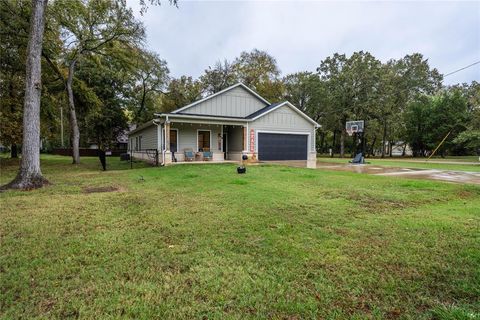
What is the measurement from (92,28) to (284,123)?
44.9 ft

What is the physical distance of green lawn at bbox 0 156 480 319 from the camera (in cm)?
211

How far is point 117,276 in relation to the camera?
100 inches

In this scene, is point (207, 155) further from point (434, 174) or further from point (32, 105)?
point (434, 174)

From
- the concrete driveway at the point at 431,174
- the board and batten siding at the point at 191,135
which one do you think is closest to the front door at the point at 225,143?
the board and batten siding at the point at 191,135

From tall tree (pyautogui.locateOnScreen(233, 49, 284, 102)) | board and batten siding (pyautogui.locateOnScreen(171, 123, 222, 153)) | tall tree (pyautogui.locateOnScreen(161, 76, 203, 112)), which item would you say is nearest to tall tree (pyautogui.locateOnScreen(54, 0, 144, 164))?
board and batten siding (pyautogui.locateOnScreen(171, 123, 222, 153))

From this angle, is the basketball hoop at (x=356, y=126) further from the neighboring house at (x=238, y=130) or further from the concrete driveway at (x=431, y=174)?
the concrete driveway at (x=431, y=174)

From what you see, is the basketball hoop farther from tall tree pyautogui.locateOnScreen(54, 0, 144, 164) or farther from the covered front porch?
tall tree pyautogui.locateOnScreen(54, 0, 144, 164)

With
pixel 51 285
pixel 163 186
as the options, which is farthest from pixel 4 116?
pixel 51 285

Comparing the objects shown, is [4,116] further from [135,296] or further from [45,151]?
[45,151]

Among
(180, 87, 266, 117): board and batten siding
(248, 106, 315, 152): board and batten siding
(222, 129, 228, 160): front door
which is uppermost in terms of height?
(180, 87, 266, 117): board and batten siding

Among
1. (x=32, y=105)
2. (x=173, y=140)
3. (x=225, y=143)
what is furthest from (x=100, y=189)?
(x=225, y=143)

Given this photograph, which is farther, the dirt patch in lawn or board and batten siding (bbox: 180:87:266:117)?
board and batten siding (bbox: 180:87:266:117)

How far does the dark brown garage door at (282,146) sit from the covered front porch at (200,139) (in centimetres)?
147

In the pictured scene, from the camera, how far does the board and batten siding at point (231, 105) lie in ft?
55.7
